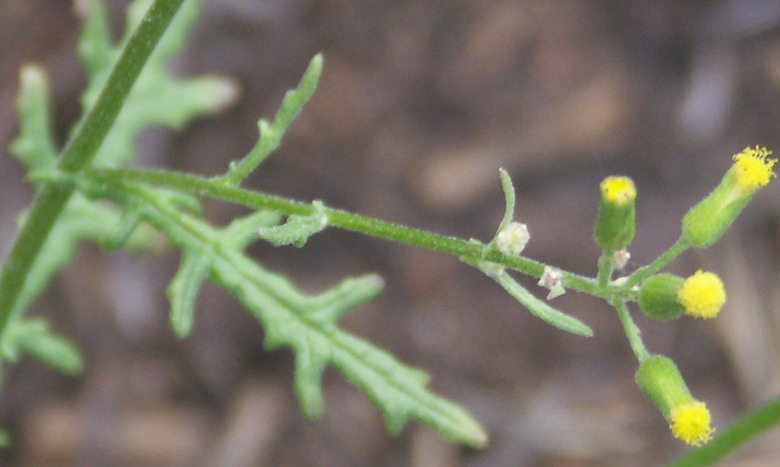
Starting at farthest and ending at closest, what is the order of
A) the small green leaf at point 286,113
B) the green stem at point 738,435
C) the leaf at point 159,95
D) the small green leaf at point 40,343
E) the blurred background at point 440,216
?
the blurred background at point 440,216 → the leaf at point 159,95 → the small green leaf at point 40,343 → the green stem at point 738,435 → the small green leaf at point 286,113

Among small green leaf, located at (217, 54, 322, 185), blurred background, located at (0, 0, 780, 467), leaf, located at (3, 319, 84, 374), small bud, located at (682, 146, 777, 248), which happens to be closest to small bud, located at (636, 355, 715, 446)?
small bud, located at (682, 146, 777, 248)

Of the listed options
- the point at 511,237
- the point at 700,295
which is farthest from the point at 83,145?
the point at 700,295

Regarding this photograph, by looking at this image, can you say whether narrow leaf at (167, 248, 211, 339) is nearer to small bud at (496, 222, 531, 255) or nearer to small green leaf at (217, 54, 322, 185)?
small green leaf at (217, 54, 322, 185)

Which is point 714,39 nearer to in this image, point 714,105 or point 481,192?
point 714,105

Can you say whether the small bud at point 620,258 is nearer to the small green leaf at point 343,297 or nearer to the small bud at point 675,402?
the small bud at point 675,402

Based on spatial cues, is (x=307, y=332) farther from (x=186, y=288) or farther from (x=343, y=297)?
(x=186, y=288)

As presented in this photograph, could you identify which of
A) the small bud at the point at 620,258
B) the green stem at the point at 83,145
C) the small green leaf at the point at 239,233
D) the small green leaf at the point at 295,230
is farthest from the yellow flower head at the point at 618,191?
the green stem at the point at 83,145

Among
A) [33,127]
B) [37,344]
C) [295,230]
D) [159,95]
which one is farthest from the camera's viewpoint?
[159,95]

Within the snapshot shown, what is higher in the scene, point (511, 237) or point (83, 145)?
point (83, 145)
